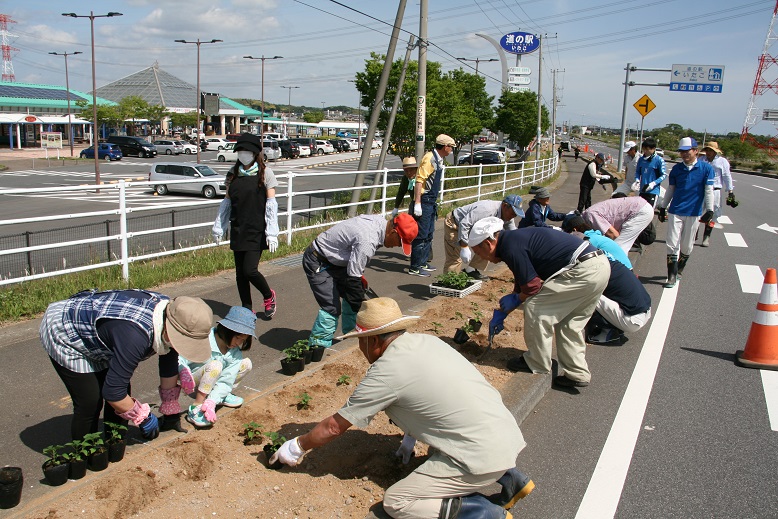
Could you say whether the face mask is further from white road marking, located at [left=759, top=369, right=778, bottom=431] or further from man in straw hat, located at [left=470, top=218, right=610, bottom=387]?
white road marking, located at [left=759, top=369, right=778, bottom=431]

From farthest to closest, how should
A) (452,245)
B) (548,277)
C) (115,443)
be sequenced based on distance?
(452,245), (548,277), (115,443)

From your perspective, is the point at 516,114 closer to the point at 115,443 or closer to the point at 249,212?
the point at 249,212

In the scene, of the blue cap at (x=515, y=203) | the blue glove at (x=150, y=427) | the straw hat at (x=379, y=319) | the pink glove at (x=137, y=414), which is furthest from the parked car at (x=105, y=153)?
the straw hat at (x=379, y=319)

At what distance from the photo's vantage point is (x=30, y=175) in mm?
37281

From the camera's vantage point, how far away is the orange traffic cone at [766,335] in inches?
241

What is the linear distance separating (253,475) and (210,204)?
6.87 metres

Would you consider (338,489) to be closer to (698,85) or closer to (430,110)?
(430,110)

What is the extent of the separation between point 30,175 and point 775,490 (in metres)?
41.4

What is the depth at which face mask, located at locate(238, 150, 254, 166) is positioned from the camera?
652 cm

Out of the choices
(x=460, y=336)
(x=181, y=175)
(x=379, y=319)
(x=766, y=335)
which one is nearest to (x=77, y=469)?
(x=379, y=319)

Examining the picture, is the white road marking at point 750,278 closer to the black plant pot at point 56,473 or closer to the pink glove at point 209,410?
the pink glove at point 209,410

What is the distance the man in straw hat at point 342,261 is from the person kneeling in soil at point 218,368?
1338mm

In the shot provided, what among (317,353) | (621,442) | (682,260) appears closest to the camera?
(621,442)

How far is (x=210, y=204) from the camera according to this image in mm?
9836
